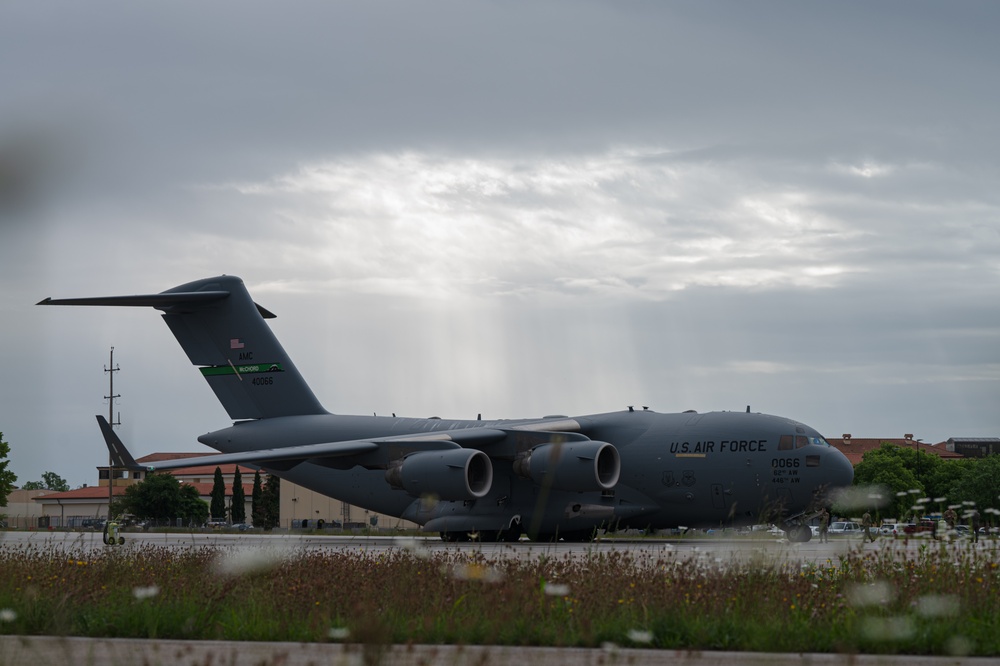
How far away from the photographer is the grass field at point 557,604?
748 centimetres

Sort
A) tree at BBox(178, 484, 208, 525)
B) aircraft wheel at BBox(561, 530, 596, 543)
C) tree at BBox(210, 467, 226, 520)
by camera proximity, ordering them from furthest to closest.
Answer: tree at BBox(210, 467, 226, 520) < tree at BBox(178, 484, 208, 525) < aircraft wheel at BBox(561, 530, 596, 543)

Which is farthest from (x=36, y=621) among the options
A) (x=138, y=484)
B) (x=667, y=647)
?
(x=138, y=484)

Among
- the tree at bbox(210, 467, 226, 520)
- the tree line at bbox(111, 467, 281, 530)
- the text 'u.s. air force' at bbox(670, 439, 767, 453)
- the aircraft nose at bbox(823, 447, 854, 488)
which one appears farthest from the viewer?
the tree at bbox(210, 467, 226, 520)

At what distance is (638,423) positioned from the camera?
26.4m

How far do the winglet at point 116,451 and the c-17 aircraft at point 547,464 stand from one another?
0.03 meters

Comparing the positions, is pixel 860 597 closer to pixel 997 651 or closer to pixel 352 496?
pixel 997 651

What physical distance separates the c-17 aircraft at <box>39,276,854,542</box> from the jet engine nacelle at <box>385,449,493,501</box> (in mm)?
28

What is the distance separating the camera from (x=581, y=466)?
2403 cm

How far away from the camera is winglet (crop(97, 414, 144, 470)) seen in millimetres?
23953

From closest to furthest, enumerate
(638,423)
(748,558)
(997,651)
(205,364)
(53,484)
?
(997,651), (748,558), (638,423), (205,364), (53,484)

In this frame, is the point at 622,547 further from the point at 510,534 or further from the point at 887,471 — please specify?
the point at 887,471

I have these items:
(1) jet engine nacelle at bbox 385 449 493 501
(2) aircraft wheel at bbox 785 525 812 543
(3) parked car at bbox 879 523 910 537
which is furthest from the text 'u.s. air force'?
(3) parked car at bbox 879 523 910 537

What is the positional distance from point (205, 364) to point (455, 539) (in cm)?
965

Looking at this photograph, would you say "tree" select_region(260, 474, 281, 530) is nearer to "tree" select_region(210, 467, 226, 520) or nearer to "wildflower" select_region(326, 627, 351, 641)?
"tree" select_region(210, 467, 226, 520)
